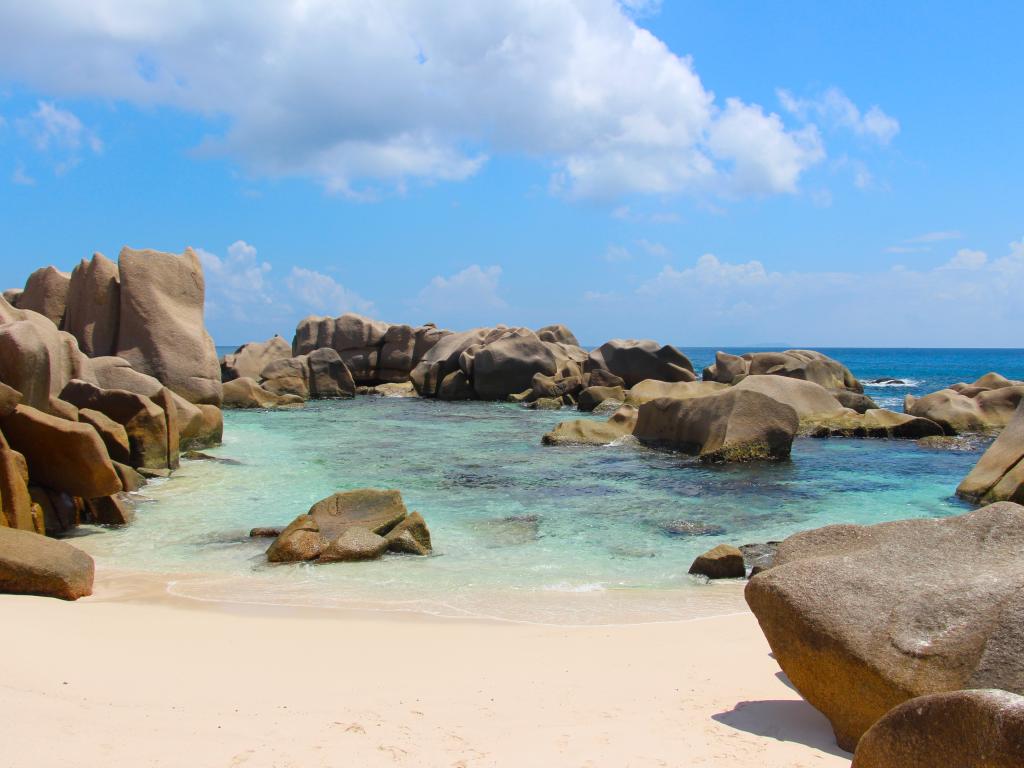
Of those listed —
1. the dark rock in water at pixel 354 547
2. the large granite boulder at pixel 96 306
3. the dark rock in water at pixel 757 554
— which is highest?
the large granite boulder at pixel 96 306

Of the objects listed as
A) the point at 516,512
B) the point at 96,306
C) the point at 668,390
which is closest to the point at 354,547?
the point at 516,512

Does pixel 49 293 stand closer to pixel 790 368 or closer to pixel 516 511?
pixel 516 511

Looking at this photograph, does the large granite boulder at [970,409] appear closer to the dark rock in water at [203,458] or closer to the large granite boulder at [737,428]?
the large granite boulder at [737,428]

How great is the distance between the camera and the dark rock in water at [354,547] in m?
8.90

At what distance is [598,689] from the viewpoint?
16.1 feet

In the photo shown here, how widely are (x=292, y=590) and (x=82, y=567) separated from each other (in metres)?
1.71

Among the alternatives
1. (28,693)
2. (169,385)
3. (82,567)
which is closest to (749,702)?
(28,693)

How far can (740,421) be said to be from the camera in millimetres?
16797

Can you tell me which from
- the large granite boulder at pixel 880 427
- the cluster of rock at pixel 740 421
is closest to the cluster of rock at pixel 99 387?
the cluster of rock at pixel 740 421

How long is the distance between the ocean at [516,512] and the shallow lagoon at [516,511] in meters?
0.03

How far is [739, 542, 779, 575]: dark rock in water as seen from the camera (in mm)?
8895

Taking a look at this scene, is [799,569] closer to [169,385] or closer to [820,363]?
[169,385]

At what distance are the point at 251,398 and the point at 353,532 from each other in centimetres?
2200

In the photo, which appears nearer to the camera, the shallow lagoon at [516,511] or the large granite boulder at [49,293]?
the shallow lagoon at [516,511]
